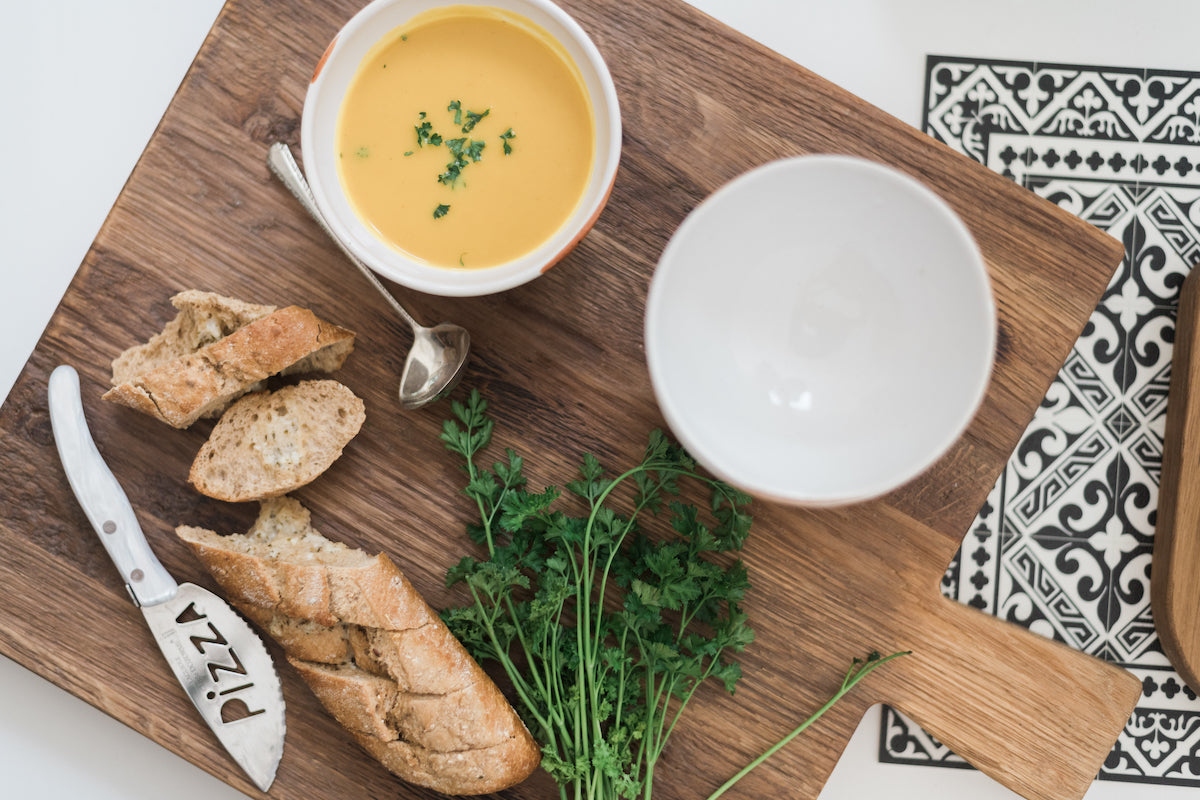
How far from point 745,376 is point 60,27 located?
5.60 feet

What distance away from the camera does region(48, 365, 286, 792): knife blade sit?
155 centimetres

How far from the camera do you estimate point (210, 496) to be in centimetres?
156

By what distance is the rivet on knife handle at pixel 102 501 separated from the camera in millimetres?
1545

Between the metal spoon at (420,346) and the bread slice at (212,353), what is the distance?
12 centimetres

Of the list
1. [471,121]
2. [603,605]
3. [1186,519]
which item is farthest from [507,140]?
[1186,519]

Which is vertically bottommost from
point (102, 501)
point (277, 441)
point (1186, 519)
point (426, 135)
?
point (102, 501)

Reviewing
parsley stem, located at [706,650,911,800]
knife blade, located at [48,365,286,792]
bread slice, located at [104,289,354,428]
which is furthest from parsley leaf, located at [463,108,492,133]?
parsley stem, located at [706,650,911,800]

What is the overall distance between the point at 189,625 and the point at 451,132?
0.98m

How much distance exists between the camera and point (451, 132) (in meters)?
1.38

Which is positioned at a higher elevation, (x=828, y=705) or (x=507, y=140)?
(x=507, y=140)

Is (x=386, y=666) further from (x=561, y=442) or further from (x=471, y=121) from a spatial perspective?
(x=471, y=121)

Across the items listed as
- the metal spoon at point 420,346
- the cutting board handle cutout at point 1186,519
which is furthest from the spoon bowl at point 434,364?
the cutting board handle cutout at point 1186,519

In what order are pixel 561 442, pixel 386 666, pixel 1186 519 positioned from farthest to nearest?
pixel 1186 519, pixel 561 442, pixel 386 666

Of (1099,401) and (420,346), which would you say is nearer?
(420,346)
